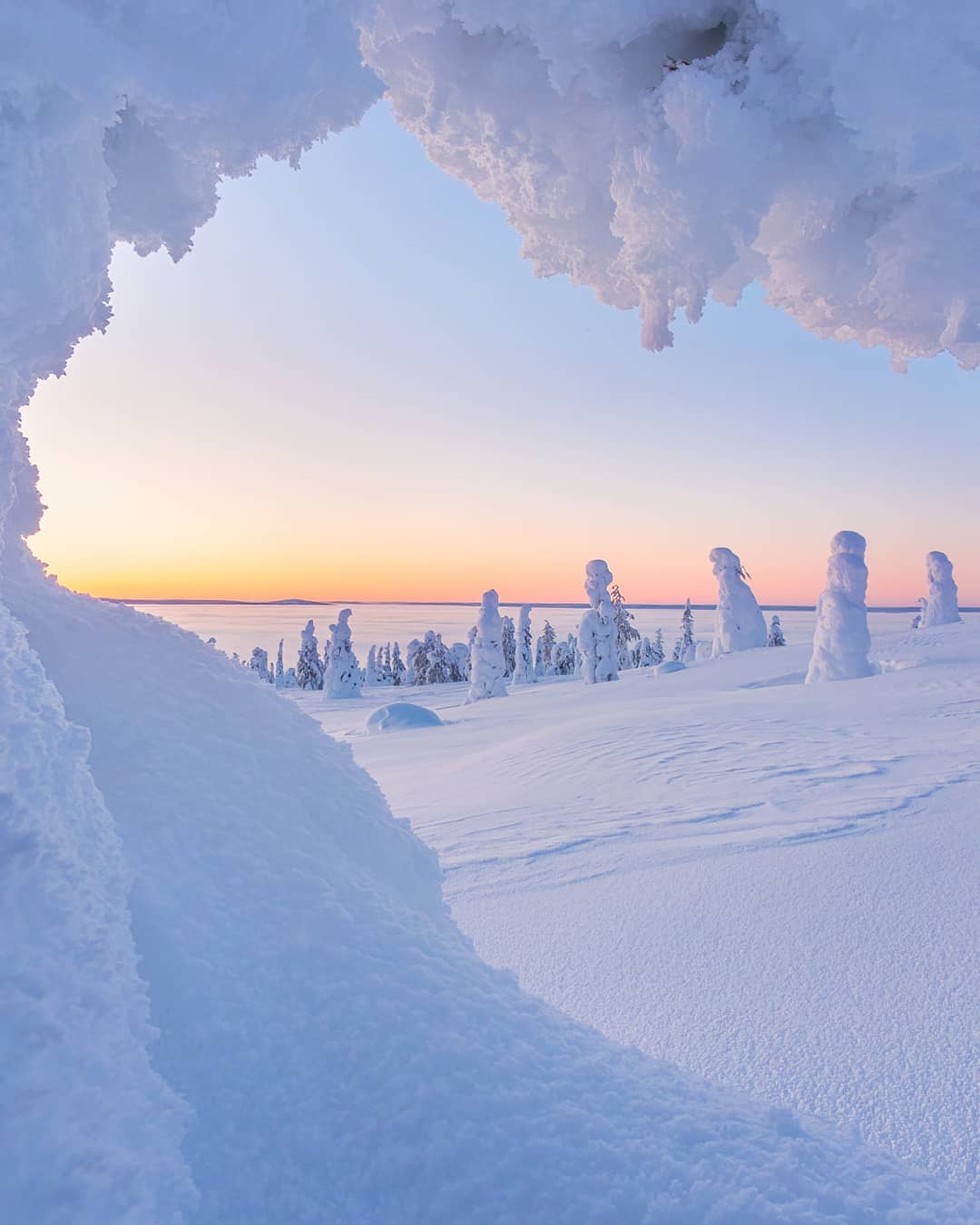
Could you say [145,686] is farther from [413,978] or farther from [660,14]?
[660,14]

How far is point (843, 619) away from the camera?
589 inches

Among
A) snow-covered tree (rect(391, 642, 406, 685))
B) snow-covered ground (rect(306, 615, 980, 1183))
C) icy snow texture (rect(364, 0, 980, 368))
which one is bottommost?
snow-covered tree (rect(391, 642, 406, 685))

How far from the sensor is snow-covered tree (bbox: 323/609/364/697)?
33.0 m

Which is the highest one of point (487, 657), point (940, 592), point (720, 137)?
point (720, 137)

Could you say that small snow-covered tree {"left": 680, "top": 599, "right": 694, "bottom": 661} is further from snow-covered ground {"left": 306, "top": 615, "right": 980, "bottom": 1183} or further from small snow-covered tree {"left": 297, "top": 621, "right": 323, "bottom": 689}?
snow-covered ground {"left": 306, "top": 615, "right": 980, "bottom": 1183}

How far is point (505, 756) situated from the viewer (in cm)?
926

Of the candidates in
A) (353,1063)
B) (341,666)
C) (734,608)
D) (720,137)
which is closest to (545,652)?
(341,666)

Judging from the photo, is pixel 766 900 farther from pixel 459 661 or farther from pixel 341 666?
pixel 459 661

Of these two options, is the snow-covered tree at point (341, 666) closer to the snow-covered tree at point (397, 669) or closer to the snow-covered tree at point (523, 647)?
the snow-covered tree at point (523, 647)

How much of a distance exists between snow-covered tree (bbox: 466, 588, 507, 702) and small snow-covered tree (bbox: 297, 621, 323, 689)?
862 inches

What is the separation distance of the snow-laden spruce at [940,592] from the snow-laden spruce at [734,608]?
19.4 feet

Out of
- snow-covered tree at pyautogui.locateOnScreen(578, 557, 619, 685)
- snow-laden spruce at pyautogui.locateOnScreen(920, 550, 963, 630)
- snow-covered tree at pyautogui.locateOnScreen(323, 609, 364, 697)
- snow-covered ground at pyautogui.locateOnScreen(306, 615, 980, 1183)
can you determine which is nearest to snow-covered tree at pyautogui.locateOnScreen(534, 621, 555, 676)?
snow-covered tree at pyautogui.locateOnScreen(323, 609, 364, 697)

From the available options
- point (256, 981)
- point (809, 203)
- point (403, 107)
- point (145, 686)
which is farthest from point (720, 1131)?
point (403, 107)

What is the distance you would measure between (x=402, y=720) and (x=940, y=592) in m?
20.7
